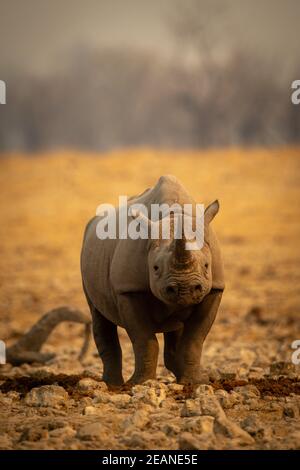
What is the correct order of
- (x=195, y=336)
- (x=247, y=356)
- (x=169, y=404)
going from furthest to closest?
(x=247, y=356)
(x=195, y=336)
(x=169, y=404)

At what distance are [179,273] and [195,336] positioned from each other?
1.09m

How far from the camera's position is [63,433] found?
6.11m

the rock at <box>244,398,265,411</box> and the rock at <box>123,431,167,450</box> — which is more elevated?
the rock at <box>244,398,265,411</box>

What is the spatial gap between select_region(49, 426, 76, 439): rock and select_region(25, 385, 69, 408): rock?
2.88ft

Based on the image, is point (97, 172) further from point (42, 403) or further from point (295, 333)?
point (42, 403)

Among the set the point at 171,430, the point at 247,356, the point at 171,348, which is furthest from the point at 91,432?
the point at 247,356

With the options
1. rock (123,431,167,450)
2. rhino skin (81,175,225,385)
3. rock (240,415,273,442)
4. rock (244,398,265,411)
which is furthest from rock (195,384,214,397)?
rock (123,431,167,450)

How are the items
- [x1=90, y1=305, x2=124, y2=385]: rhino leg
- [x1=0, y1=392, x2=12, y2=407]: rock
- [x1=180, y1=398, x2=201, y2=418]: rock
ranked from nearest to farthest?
[x1=180, y1=398, x2=201, y2=418]: rock → [x1=0, y1=392, x2=12, y2=407]: rock → [x1=90, y1=305, x2=124, y2=385]: rhino leg

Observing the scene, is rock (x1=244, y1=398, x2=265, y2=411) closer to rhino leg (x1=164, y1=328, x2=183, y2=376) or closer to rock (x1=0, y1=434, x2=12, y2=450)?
rhino leg (x1=164, y1=328, x2=183, y2=376)

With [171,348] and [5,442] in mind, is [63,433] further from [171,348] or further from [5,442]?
[171,348]

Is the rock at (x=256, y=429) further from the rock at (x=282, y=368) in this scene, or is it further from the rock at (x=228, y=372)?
the rock at (x=282, y=368)

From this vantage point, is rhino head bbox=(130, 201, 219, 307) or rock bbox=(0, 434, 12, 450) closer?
rock bbox=(0, 434, 12, 450)

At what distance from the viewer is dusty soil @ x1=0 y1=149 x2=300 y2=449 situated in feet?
20.4

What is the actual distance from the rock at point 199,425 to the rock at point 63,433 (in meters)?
0.70
